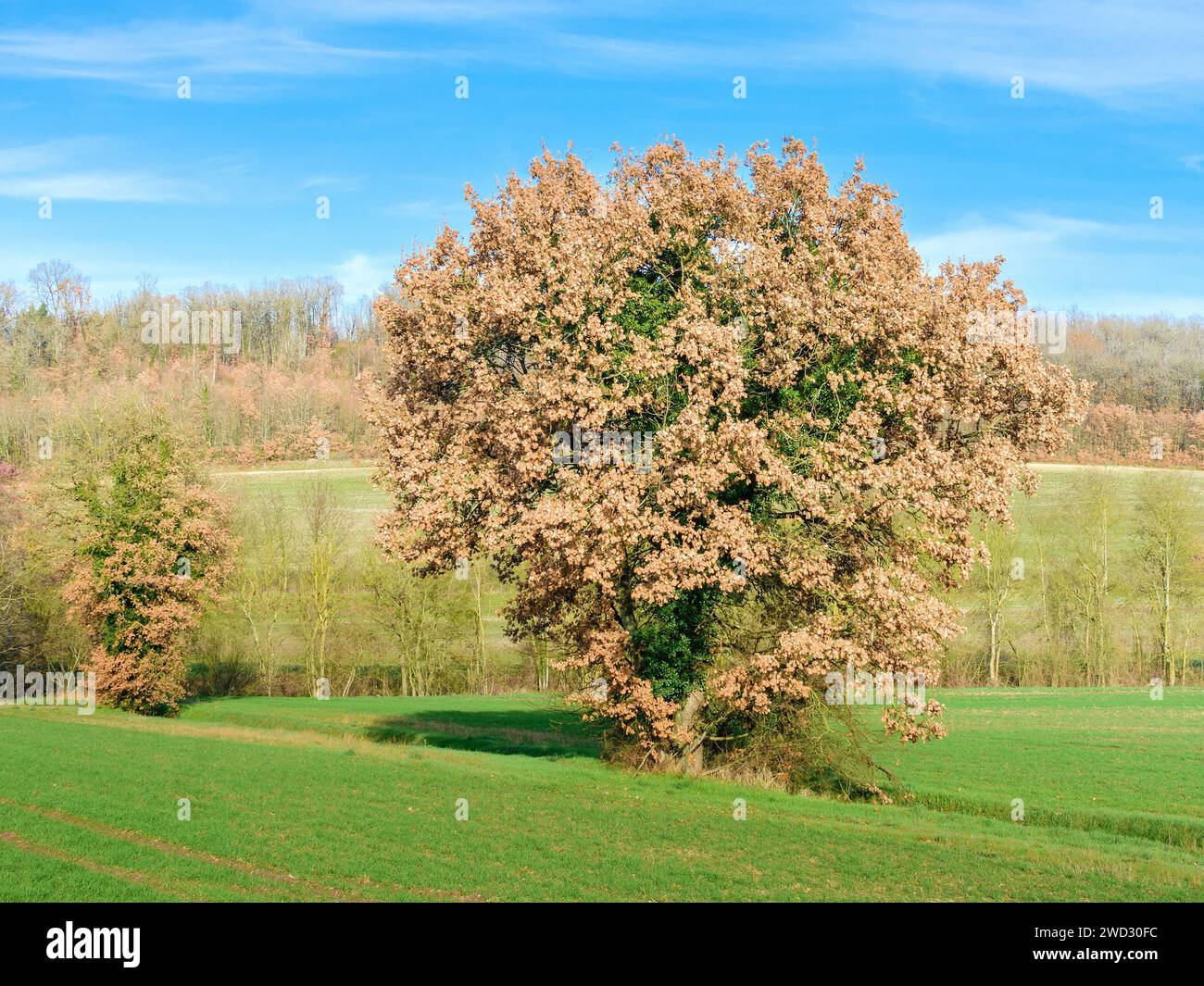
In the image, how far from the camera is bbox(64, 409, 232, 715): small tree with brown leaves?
2066 inches

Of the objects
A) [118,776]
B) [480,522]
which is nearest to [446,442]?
[480,522]

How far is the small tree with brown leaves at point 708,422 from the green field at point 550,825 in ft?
11.9

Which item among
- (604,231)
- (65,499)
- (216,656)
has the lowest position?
(216,656)

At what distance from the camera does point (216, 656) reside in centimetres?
7412

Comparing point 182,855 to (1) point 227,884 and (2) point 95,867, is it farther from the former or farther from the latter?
(1) point 227,884

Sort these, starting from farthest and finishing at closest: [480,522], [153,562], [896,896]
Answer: [153,562], [480,522], [896,896]

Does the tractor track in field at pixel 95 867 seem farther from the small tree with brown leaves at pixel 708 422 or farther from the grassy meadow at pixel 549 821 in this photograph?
the small tree with brown leaves at pixel 708 422

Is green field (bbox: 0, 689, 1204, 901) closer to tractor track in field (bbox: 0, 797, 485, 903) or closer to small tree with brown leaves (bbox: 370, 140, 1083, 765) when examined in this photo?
tractor track in field (bbox: 0, 797, 485, 903)

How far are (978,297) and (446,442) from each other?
584 inches

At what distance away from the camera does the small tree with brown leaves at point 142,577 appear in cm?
5247

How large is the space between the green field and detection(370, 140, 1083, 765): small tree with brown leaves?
3.64 m
